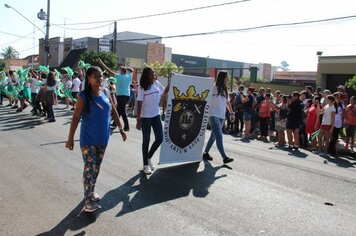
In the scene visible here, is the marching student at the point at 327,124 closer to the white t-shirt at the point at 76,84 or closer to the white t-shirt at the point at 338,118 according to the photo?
the white t-shirt at the point at 338,118

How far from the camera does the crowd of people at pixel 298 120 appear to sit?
10680mm

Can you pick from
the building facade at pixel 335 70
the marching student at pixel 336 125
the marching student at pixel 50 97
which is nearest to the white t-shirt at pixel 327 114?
the marching student at pixel 336 125

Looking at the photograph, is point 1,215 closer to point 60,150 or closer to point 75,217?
point 75,217

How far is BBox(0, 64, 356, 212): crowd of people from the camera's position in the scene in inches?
187

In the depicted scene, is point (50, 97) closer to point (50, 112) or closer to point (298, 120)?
point (50, 112)

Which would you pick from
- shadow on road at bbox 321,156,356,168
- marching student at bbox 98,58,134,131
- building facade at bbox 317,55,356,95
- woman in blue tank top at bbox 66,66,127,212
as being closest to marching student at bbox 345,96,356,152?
shadow on road at bbox 321,156,356,168

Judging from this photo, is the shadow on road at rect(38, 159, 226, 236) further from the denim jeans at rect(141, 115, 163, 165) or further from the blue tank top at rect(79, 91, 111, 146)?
the blue tank top at rect(79, 91, 111, 146)

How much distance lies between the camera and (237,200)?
5574 mm

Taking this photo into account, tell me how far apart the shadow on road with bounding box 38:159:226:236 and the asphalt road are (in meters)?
0.01

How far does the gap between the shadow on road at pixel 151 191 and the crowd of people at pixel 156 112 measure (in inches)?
7.9

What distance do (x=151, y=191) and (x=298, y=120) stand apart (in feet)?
22.5

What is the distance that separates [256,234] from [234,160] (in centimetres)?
389

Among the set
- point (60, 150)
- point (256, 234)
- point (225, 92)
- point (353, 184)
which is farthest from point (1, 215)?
point (353, 184)

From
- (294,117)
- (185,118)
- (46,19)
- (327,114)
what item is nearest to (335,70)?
(46,19)
